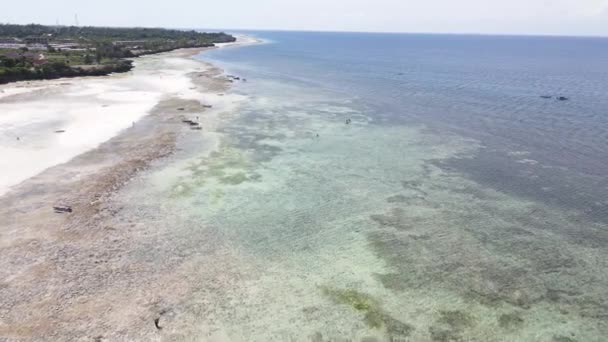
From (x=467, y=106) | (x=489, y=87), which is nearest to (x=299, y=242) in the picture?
(x=467, y=106)

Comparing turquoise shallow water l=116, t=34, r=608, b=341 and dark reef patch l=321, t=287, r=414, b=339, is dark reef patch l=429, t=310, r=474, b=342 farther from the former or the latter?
dark reef patch l=321, t=287, r=414, b=339

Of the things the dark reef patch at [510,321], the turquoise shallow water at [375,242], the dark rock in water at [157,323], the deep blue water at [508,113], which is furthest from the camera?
the deep blue water at [508,113]

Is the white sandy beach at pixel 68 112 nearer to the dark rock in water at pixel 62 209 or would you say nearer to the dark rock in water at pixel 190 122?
the dark rock in water at pixel 62 209

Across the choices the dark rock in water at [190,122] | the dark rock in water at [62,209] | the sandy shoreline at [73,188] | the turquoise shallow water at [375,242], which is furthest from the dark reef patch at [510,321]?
the dark rock in water at [190,122]

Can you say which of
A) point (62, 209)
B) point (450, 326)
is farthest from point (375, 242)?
point (62, 209)

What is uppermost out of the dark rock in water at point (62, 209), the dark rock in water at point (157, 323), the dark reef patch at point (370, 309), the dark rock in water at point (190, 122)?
the dark rock in water at point (190, 122)

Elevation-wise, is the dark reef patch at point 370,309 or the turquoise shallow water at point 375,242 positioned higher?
the turquoise shallow water at point 375,242

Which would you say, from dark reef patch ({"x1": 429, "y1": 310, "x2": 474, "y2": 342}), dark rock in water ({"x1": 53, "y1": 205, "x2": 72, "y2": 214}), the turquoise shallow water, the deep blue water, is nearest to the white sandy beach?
dark rock in water ({"x1": 53, "y1": 205, "x2": 72, "y2": 214})
